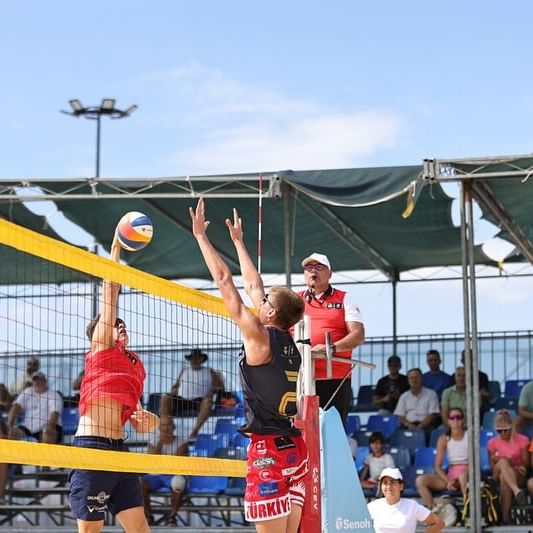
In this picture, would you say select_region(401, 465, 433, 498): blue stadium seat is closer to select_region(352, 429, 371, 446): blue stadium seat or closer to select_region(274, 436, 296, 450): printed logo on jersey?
select_region(352, 429, 371, 446): blue stadium seat

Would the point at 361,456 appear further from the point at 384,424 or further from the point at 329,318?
the point at 329,318

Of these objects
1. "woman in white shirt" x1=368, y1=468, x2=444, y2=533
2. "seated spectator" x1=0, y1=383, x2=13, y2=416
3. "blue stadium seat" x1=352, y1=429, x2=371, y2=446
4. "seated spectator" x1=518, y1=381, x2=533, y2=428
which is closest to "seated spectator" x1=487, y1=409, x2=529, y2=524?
"seated spectator" x1=518, y1=381, x2=533, y2=428

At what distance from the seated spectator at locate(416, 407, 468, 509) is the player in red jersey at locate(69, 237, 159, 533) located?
22.4ft

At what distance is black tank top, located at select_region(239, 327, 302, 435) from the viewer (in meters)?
6.36

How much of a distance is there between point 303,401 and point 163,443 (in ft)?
21.3

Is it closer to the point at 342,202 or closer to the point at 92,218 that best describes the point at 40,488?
the point at 92,218

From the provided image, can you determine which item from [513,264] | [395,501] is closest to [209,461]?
[395,501]

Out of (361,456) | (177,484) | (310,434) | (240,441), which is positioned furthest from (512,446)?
(310,434)

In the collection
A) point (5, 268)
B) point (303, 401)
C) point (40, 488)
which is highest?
point (5, 268)

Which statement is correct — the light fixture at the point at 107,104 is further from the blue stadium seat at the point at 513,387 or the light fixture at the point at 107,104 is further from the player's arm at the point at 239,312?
the player's arm at the point at 239,312

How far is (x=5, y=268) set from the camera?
18516mm

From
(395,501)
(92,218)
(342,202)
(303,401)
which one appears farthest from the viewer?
(92,218)

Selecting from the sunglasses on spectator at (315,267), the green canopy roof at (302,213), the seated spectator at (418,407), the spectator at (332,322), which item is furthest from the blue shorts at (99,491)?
the seated spectator at (418,407)

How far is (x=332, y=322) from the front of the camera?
29.5 ft
